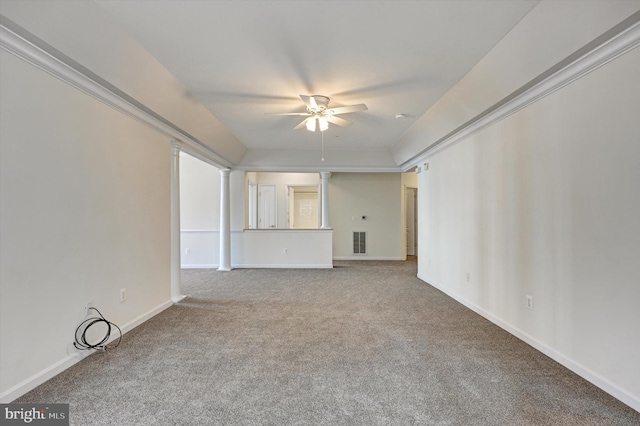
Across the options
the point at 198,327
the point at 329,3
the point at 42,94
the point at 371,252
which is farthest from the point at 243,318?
the point at 371,252

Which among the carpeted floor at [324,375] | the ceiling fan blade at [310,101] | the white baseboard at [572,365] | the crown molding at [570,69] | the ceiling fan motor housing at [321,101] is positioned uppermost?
the ceiling fan motor housing at [321,101]

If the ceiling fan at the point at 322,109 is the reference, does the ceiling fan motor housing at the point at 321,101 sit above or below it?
above

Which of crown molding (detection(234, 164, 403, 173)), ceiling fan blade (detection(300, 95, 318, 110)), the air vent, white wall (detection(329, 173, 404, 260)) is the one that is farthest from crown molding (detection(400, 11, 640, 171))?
the air vent

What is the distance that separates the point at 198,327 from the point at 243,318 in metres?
0.49

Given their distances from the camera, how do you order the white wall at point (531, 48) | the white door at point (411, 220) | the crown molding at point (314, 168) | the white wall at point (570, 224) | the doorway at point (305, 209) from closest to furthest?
the white wall at point (531, 48) → the white wall at point (570, 224) → the crown molding at point (314, 168) → the white door at point (411, 220) → the doorway at point (305, 209)

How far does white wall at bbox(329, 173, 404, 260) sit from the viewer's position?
26.7 feet

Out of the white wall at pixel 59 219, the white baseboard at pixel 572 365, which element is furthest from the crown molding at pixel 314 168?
the white baseboard at pixel 572 365

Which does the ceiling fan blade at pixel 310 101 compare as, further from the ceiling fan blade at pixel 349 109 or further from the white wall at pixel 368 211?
the white wall at pixel 368 211

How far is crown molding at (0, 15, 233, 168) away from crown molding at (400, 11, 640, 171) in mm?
3473

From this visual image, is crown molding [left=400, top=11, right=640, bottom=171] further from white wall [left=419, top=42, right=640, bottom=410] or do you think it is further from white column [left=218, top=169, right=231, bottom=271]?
white column [left=218, top=169, right=231, bottom=271]

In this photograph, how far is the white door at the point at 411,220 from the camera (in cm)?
867

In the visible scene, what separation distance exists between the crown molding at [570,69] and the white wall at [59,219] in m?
3.64

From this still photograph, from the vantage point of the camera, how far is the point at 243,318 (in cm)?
337

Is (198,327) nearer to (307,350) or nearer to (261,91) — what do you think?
(307,350)
